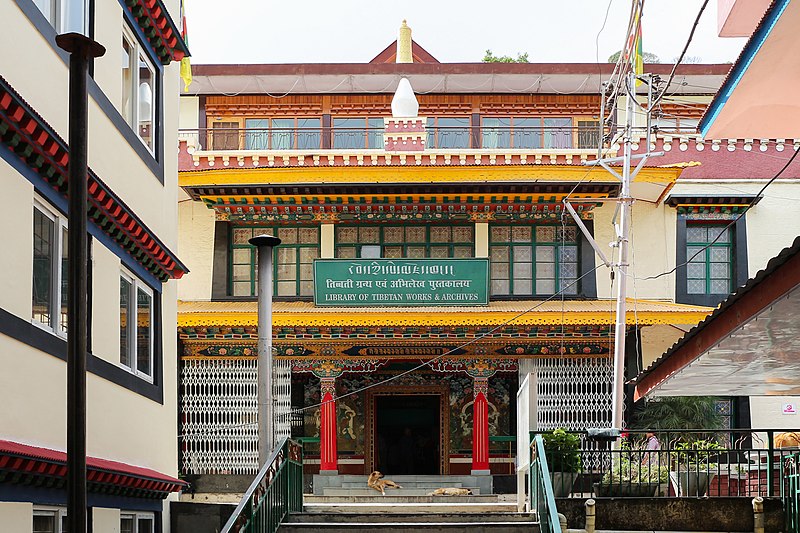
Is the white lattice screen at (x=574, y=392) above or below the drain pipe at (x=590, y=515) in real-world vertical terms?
above

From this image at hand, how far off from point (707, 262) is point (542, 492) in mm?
15258

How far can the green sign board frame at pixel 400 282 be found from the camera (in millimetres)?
27344

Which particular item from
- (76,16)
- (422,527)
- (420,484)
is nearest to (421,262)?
(420,484)

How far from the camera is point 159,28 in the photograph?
16.3 m

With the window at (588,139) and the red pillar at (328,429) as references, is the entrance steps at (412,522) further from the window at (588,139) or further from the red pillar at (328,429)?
the window at (588,139)

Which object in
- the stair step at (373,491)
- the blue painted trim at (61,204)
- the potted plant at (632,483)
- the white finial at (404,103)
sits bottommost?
the stair step at (373,491)

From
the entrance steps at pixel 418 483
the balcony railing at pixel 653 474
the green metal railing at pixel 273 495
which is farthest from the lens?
the entrance steps at pixel 418 483

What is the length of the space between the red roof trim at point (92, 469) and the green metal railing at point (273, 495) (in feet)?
4.68

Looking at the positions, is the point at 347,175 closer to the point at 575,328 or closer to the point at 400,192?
the point at 400,192

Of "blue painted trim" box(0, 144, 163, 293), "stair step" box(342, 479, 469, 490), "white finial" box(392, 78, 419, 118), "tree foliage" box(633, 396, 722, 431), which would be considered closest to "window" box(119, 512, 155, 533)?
"blue painted trim" box(0, 144, 163, 293)

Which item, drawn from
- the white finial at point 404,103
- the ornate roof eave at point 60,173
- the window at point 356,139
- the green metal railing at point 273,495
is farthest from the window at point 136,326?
the window at point 356,139

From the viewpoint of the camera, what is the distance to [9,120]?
10.3m

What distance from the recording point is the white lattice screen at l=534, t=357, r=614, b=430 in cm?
2669

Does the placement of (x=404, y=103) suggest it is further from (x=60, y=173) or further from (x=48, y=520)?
(x=48, y=520)
